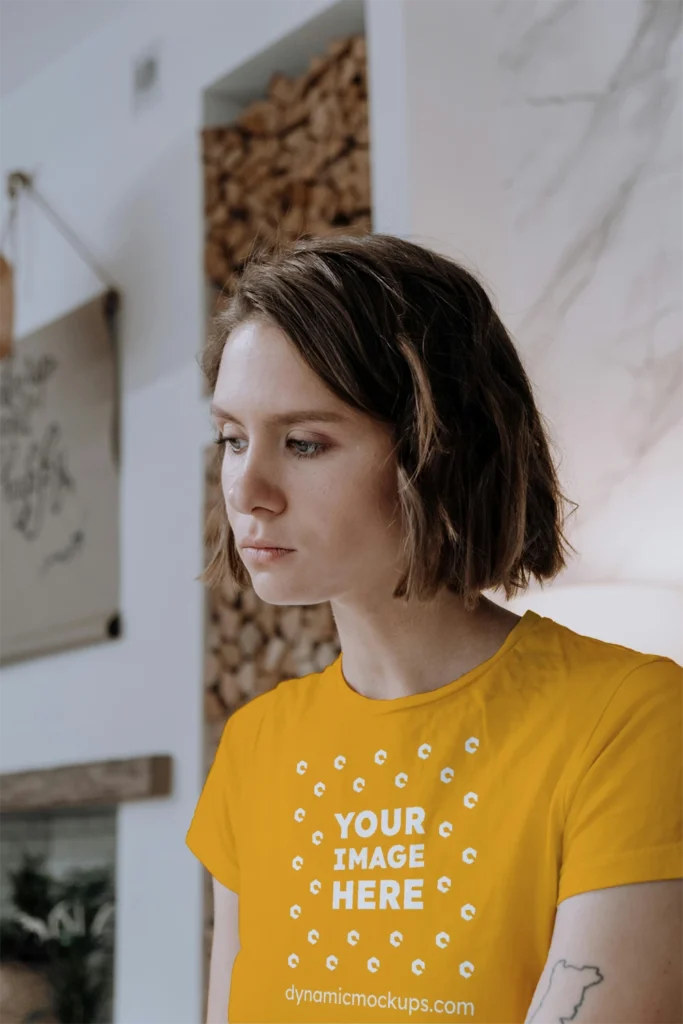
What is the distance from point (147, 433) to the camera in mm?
3113

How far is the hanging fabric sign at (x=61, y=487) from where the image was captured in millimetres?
3189

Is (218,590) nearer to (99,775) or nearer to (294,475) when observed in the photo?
(99,775)

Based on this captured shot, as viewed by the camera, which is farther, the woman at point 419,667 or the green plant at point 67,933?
the green plant at point 67,933

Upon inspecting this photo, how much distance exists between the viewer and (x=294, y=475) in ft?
3.35

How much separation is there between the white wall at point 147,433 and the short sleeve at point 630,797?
190 centimetres

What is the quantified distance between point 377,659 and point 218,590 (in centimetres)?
169

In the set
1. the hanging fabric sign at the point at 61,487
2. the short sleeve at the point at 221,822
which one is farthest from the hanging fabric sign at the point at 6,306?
the short sleeve at the point at 221,822

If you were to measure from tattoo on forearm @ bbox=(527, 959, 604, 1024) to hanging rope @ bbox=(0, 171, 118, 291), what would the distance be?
107 inches

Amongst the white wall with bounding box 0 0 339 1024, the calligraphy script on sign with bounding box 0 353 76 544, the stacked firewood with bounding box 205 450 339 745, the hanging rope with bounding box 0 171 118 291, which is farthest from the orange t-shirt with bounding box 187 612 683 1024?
the hanging rope with bounding box 0 171 118 291

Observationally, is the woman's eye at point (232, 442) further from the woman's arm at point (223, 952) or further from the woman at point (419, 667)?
the woman's arm at point (223, 952)

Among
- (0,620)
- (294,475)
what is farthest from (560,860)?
(0,620)

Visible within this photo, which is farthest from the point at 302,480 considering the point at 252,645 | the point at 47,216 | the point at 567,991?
the point at 47,216

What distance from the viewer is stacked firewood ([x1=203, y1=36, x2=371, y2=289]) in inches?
104

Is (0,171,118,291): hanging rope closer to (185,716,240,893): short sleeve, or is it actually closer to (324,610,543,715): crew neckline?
(185,716,240,893): short sleeve
